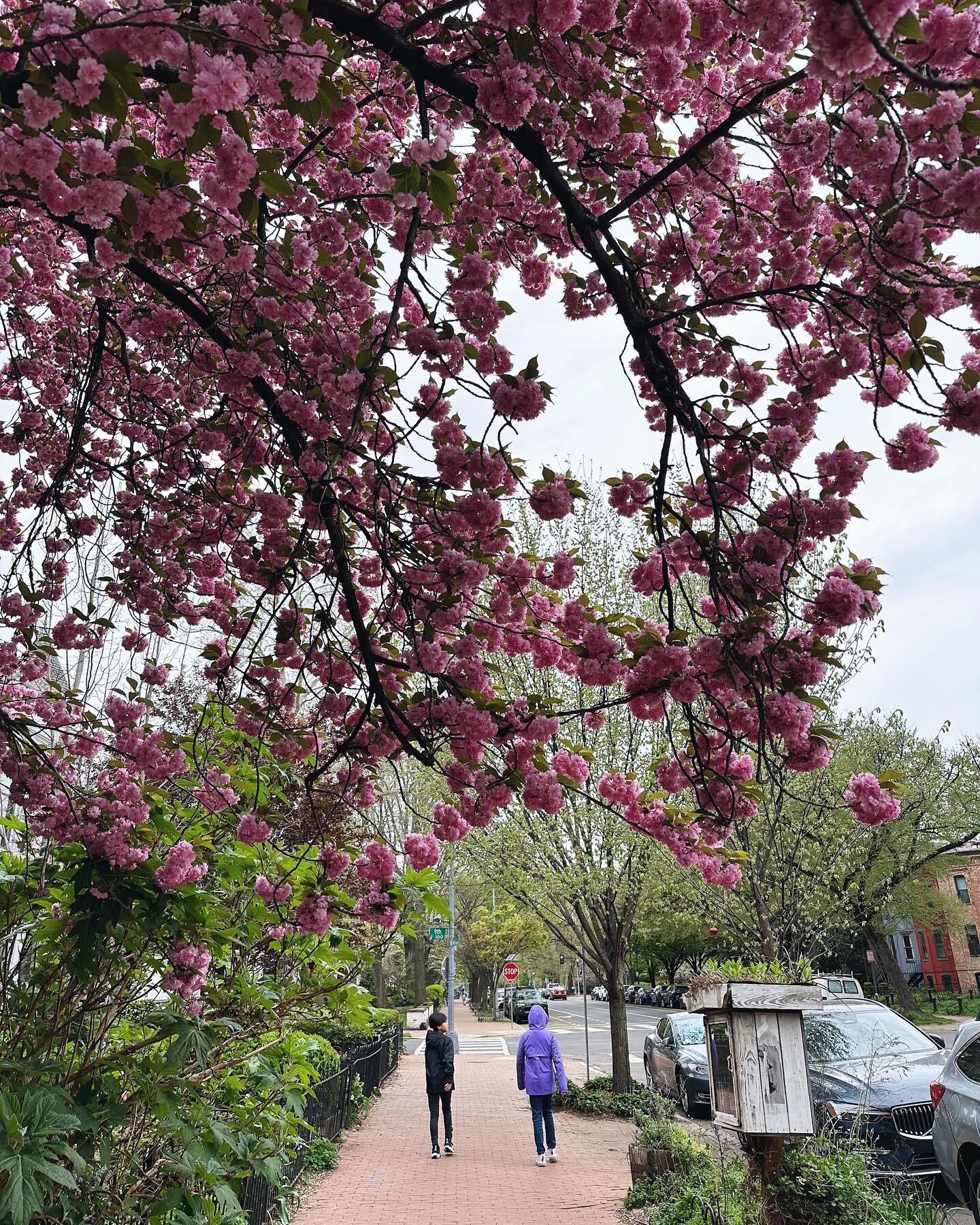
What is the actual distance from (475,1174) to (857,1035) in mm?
4195

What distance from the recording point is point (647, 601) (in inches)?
525

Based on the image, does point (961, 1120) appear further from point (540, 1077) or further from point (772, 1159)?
point (540, 1077)

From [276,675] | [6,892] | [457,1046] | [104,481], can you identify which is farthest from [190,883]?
[457,1046]

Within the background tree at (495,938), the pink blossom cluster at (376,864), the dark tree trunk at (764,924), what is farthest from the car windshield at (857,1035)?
the background tree at (495,938)

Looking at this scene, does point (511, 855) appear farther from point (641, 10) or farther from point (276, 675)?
point (641, 10)

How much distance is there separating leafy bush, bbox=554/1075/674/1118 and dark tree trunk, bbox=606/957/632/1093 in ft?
0.49

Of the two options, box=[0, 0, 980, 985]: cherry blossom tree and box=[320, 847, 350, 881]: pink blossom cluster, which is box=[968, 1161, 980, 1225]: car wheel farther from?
box=[320, 847, 350, 881]: pink blossom cluster

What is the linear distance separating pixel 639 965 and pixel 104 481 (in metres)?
68.2

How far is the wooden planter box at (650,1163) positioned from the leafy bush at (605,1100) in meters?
4.07

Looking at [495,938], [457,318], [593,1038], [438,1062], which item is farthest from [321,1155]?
[495,938]

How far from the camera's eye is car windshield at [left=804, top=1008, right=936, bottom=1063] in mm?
8734

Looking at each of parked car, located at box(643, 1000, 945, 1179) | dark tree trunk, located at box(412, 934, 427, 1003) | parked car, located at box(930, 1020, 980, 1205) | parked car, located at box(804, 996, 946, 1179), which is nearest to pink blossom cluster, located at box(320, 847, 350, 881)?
parked car, located at box(643, 1000, 945, 1179)

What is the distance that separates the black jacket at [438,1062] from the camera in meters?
9.97

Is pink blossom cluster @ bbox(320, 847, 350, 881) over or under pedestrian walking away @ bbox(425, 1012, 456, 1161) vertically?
over
